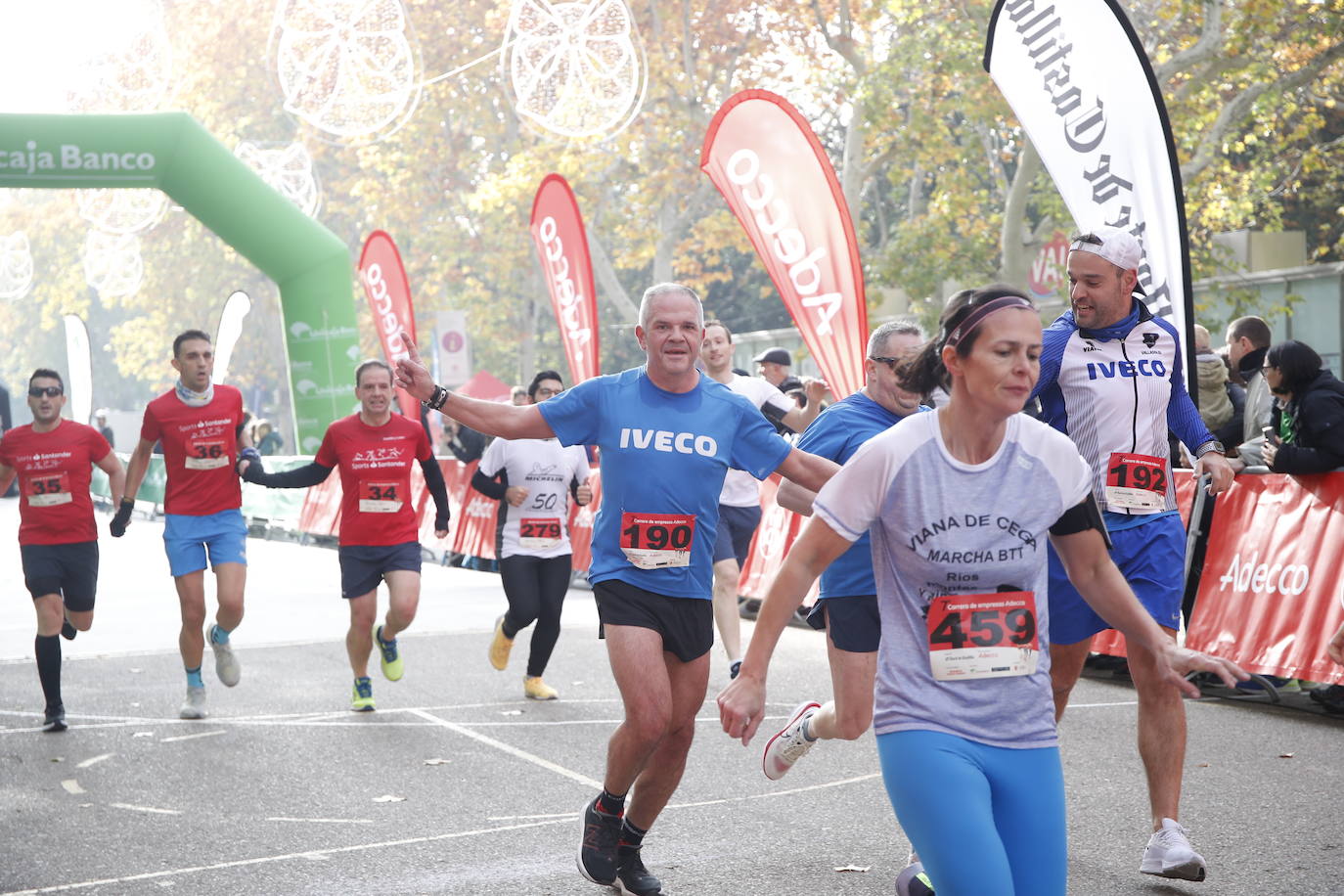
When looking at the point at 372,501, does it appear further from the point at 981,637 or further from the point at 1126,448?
the point at 981,637

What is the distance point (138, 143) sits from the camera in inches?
775

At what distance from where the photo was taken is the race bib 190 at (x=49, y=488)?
927cm

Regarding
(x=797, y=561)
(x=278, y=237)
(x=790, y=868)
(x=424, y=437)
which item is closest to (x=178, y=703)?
(x=424, y=437)

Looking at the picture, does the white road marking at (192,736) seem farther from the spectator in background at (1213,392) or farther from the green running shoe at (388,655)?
the spectator in background at (1213,392)

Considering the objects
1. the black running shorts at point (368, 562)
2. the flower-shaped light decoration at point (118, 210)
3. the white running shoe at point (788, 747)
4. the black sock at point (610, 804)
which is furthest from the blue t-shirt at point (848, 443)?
the flower-shaped light decoration at point (118, 210)

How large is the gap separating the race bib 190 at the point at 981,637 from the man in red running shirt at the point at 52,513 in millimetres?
6820

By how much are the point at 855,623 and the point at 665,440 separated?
94 cm

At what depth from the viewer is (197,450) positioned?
927cm

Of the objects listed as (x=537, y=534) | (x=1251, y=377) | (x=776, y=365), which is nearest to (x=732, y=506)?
(x=537, y=534)

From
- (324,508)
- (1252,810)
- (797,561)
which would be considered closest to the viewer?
(797,561)

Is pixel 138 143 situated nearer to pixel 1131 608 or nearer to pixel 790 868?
pixel 790 868

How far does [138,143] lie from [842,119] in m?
19.9

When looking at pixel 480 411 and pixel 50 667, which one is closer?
pixel 480 411

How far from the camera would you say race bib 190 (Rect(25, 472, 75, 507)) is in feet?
30.4
